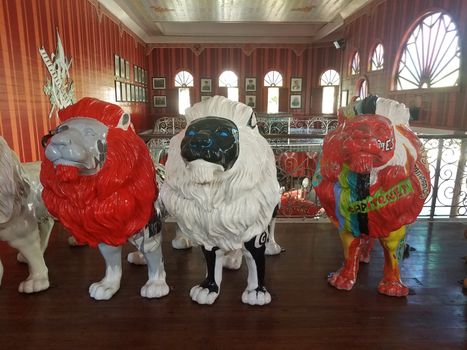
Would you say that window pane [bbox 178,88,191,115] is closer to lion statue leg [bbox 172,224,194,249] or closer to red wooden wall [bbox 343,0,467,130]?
red wooden wall [bbox 343,0,467,130]

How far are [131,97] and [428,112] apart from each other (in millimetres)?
7500

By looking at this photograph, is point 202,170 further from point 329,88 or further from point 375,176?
point 329,88

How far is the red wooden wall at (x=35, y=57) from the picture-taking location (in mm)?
3658

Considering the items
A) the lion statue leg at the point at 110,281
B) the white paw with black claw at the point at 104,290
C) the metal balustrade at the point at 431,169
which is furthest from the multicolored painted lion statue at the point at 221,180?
the metal balustrade at the point at 431,169

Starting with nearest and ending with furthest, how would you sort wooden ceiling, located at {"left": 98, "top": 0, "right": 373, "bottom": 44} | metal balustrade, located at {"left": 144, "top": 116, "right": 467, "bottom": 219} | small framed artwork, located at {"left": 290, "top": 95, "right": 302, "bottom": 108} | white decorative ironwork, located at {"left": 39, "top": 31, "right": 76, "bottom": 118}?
metal balustrade, located at {"left": 144, "top": 116, "right": 467, "bottom": 219} < white decorative ironwork, located at {"left": 39, "top": 31, "right": 76, "bottom": 118} < wooden ceiling, located at {"left": 98, "top": 0, "right": 373, "bottom": 44} < small framed artwork, located at {"left": 290, "top": 95, "right": 302, "bottom": 108}

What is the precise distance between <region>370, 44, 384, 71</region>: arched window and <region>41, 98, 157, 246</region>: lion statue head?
25.8 ft

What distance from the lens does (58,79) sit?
4.97 meters

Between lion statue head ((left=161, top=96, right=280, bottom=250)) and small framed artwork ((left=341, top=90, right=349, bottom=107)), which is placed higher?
small framed artwork ((left=341, top=90, right=349, bottom=107))

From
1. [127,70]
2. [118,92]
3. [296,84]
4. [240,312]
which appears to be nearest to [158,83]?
[127,70]

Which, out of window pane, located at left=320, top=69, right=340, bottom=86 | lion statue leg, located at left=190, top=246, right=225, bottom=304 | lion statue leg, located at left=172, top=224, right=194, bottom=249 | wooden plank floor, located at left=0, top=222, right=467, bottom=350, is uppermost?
window pane, located at left=320, top=69, right=340, bottom=86

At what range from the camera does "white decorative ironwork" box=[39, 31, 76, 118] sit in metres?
4.66

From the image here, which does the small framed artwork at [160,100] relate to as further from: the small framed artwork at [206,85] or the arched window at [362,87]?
the arched window at [362,87]

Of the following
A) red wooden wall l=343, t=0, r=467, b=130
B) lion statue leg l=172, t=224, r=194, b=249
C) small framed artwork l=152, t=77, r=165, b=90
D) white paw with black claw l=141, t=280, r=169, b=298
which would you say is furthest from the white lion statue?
small framed artwork l=152, t=77, r=165, b=90

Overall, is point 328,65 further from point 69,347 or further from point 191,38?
point 69,347
